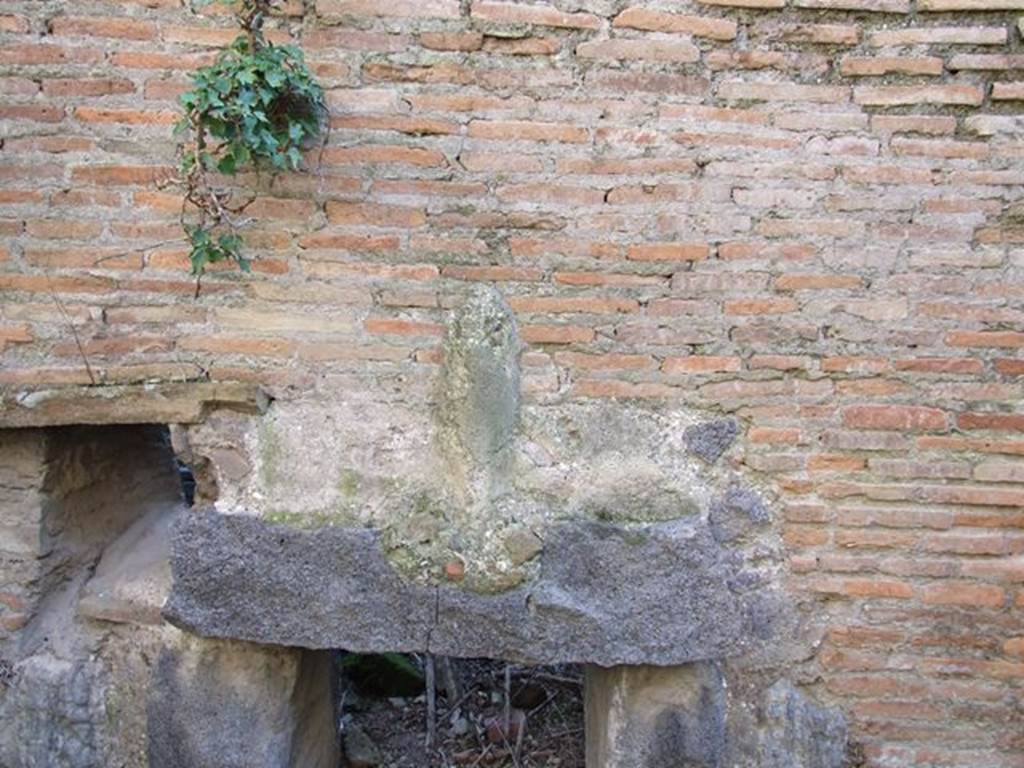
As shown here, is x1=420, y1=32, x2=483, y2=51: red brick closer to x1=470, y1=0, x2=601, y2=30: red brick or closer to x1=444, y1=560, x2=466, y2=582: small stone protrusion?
x1=470, y1=0, x2=601, y2=30: red brick

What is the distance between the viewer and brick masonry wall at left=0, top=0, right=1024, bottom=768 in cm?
231

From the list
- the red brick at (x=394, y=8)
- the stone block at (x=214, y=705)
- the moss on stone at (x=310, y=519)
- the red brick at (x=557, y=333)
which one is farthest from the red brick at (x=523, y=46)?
the stone block at (x=214, y=705)

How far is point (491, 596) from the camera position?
7.58ft

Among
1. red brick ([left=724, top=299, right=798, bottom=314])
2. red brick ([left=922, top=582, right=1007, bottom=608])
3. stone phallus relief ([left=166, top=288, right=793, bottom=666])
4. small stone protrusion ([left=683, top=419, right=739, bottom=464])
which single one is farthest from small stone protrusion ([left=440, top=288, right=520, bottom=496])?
red brick ([left=922, top=582, right=1007, bottom=608])

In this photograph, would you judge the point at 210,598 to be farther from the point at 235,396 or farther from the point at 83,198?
the point at 83,198

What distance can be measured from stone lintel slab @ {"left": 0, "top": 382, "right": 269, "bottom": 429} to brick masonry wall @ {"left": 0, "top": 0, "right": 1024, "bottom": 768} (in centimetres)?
4

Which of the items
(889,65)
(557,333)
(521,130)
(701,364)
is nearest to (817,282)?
(701,364)

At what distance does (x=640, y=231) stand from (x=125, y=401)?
59.2 inches

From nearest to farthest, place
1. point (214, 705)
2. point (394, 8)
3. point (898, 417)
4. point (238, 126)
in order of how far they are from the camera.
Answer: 1. point (238, 126)
2. point (394, 8)
3. point (898, 417)
4. point (214, 705)

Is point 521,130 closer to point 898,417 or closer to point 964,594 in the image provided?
Answer: point 898,417

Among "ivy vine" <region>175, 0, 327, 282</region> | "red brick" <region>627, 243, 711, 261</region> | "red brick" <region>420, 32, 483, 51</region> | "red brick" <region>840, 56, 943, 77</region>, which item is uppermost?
"red brick" <region>420, 32, 483, 51</region>

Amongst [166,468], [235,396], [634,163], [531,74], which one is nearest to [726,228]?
[634,163]

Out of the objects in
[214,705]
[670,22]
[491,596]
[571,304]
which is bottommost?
[214,705]

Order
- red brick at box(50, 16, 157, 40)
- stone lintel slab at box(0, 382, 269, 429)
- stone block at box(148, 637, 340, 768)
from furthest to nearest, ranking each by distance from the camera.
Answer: stone block at box(148, 637, 340, 768)
stone lintel slab at box(0, 382, 269, 429)
red brick at box(50, 16, 157, 40)
